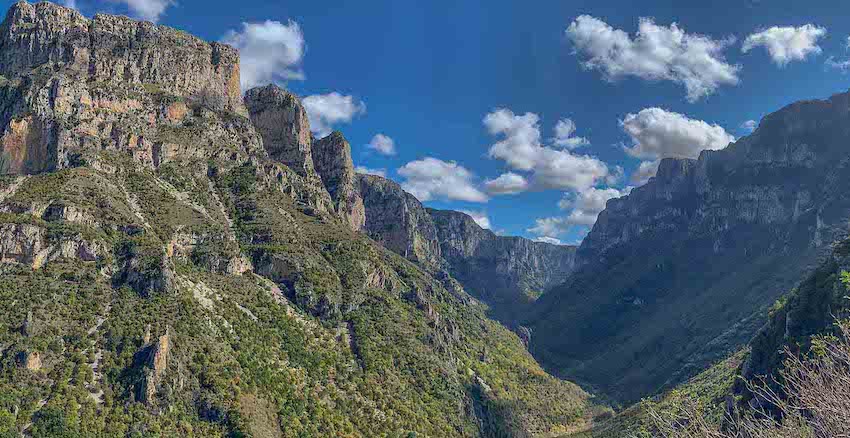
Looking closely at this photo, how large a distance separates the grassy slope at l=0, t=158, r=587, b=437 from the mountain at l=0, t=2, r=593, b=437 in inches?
16.6

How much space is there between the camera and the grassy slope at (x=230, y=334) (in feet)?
277

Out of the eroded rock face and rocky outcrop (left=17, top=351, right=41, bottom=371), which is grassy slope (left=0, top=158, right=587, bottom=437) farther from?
the eroded rock face

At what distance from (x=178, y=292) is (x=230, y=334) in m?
12.8

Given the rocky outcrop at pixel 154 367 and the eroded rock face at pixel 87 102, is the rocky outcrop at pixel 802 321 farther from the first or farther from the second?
the eroded rock face at pixel 87 102

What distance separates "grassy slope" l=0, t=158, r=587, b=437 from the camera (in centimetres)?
8450

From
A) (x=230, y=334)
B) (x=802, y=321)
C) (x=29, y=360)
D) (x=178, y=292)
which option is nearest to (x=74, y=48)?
(x=178, y=292)

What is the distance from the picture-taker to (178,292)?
109688 millimetres

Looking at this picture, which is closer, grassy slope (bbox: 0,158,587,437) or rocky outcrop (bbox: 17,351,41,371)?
rocky outcrop (bbox: 17,351,41,371)

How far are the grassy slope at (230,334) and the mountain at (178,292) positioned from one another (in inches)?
16.6

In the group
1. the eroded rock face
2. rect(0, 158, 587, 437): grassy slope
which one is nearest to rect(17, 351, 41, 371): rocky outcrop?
rect(0, 158, 587, 437): grassy slope

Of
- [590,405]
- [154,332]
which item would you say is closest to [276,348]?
[154,332]

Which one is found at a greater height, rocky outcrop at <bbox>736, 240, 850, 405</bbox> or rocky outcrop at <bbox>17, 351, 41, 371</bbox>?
rocky outcrop at <bbox>17, 351, 41, 371</bbox>

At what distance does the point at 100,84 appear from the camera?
170500 millimetres

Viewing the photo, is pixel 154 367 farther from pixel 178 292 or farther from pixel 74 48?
pixel 74 48
